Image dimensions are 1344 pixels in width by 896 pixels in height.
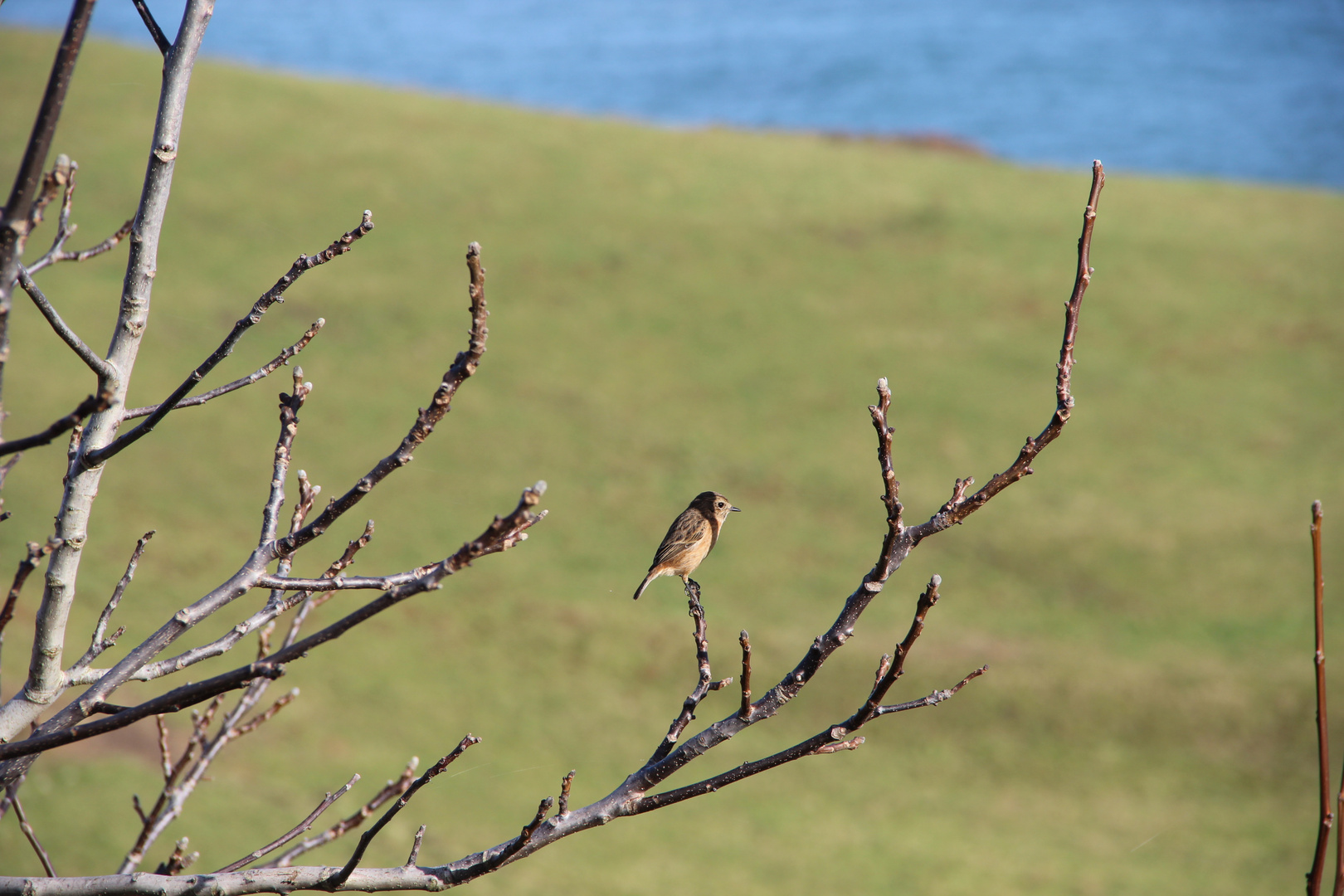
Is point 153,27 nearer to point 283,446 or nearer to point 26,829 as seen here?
point 283,446

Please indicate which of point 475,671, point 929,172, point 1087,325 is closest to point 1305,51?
point 929,172

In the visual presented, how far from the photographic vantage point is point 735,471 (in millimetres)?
21219

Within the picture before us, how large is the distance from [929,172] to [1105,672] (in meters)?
20.4

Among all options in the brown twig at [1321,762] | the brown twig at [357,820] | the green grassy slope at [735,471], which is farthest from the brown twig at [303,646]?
the green grassy slope at [735,471]

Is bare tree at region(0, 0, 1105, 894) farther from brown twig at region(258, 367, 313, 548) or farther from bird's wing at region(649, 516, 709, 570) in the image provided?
bird's wing at region(649, 516, 709, 570)

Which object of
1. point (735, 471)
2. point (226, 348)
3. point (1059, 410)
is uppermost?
point (735, 471)

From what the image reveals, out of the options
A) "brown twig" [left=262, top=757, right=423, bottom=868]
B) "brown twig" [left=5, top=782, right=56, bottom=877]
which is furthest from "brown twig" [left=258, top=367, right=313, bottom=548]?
"brown twig" [left=5, top=782, right=56, bottom=877]

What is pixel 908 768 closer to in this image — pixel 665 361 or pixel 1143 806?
pixel 1143 806

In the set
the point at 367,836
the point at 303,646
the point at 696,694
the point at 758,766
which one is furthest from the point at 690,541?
the point at 303,646

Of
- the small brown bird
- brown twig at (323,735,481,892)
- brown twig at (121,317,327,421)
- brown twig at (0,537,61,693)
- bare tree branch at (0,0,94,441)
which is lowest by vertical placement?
brown twig at (323,735,481,892)

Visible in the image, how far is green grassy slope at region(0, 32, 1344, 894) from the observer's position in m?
14.0

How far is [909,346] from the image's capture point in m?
25.4

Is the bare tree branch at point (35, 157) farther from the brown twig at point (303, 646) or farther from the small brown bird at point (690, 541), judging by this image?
the small brown bird at point (690, 541)

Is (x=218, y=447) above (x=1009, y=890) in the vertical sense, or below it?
above
